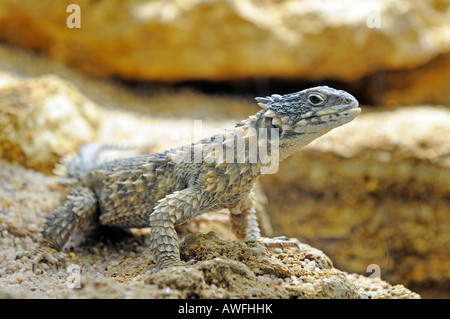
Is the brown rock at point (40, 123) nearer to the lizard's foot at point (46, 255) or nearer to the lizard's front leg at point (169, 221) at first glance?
the lizard's foot at point (46, 255)

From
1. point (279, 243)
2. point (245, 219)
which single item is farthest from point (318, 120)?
point (245, 219)

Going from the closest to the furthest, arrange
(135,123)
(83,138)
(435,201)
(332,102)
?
(332,102)
(83,138)
(435,201)
(135,123)

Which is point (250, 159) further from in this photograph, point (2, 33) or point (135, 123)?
point (2, 33)

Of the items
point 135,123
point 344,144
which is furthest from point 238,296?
point 135,123

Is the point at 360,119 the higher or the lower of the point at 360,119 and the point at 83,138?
the higher

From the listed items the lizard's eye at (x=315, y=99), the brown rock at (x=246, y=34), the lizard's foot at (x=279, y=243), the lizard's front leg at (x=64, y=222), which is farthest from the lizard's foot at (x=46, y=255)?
the brown rock at (x=246, y=34)

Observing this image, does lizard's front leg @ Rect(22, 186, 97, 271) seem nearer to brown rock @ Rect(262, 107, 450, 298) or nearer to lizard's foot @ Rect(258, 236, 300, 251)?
lizard's foot @ Rect(258, 236, 300, 251)

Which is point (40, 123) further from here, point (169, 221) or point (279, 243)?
point (279, 243)
